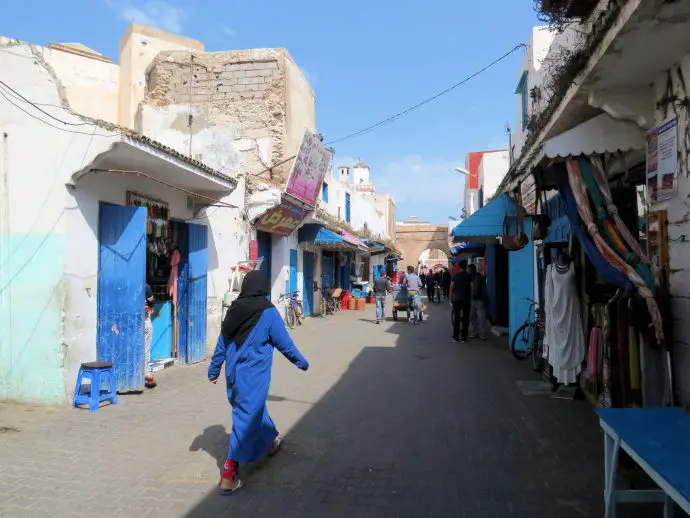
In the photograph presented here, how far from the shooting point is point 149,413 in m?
6.10

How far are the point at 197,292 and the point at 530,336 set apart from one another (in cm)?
604

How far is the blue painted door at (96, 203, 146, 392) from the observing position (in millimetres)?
6730

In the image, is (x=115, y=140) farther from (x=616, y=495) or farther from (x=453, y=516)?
(x=616, y=495)

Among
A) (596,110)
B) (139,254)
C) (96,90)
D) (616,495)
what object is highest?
(96,90)

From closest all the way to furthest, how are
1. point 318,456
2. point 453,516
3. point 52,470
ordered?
point 453,516, point 52,470, point 318,456

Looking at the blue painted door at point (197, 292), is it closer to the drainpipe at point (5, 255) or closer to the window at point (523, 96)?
the drainpipe at point (5, 255)

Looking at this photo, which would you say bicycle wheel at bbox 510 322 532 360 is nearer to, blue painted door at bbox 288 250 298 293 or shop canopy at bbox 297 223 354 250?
blue painted door at bbox 288 250 298 293

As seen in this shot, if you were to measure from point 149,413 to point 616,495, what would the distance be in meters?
4.91

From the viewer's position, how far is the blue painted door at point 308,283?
18953 millimetres

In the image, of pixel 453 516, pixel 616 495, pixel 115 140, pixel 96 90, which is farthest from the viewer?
pixel 96 90

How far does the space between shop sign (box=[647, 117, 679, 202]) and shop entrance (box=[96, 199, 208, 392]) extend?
18.8 ft

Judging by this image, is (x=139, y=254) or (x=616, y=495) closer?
(x=616, y=495)

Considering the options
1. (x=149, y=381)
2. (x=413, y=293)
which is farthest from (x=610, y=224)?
(x=413, y=293)

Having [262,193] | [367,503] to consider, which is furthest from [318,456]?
[262,193]
